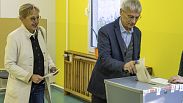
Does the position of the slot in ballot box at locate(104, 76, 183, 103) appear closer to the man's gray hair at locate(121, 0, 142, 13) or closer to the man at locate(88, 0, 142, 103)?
the man at locate(88, 0, 142, 103)

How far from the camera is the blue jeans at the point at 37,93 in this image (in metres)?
2.58

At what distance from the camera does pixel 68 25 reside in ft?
16.3

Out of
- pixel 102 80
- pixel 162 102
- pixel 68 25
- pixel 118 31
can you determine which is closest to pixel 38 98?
pixel 102 80

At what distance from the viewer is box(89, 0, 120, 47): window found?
408cm

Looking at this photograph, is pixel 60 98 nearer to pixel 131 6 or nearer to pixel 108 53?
pixel 108 53

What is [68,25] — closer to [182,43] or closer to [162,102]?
[182,43]

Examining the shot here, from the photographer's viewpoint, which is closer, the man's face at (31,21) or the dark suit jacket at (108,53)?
the dark suit jacket at (108,53)

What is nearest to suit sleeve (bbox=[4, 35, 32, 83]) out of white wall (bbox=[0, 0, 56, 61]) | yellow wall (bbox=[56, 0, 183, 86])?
yellow wall (bbox=[56, 0, 183, 86])

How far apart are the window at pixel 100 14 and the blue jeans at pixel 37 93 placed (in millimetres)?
1774

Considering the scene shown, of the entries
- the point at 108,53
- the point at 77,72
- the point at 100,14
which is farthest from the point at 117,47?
the point at 77,72

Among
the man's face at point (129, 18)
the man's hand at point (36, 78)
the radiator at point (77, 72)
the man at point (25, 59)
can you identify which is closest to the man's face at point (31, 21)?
the man at point (25, 59)

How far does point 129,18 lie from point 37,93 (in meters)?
1.10

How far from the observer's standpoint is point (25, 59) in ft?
8.13

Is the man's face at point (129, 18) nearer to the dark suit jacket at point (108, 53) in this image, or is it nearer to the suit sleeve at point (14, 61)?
the dark suit jacket at point (108, 53)
